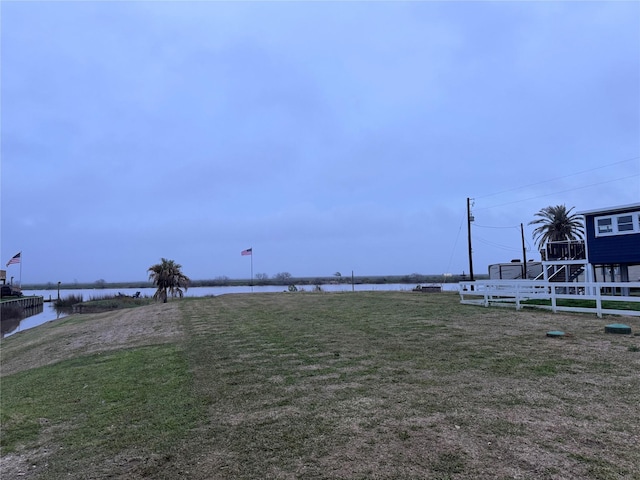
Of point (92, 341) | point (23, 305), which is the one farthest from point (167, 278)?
point (23, 305)

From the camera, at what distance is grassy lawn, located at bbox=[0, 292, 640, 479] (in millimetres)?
3795

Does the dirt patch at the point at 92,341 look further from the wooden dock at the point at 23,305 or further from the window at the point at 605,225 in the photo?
the wooden dock at the point at 23,305

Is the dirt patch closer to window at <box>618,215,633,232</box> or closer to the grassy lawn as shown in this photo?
the grassy lawn

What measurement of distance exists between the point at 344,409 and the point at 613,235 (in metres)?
21.8

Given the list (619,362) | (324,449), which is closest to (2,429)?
(324,449)

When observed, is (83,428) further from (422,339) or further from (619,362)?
(619,362)

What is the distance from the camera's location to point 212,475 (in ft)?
12.4

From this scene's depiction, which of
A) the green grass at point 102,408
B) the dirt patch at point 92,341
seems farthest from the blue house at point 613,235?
the green grass at point 102,408

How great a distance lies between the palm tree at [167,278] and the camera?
33.4m

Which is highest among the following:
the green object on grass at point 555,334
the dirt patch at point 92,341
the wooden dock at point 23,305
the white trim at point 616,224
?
the white trim at point 616,224

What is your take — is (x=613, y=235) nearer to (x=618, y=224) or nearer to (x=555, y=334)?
(x=618, y=224)

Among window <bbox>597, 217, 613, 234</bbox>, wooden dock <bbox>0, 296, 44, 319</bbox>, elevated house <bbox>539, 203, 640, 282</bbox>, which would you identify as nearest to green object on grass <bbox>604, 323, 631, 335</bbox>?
elevated house <bbox>539, 203, 640, 282</bbox>

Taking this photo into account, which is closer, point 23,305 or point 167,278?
point 167,278

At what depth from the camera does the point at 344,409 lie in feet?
17.0
